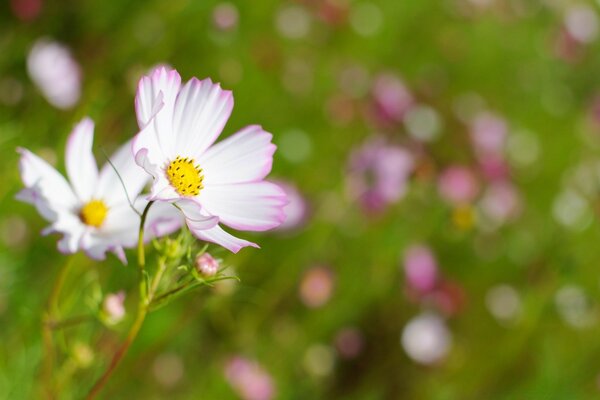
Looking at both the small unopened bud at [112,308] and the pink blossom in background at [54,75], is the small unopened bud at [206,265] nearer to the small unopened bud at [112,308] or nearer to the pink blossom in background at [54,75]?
the small unopened bud at [112,308]

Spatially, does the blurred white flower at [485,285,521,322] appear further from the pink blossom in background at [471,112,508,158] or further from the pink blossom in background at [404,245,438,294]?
the pink blossom in background at [471,112,508,158]

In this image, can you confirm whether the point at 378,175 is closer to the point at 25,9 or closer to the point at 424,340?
the point at 424,340

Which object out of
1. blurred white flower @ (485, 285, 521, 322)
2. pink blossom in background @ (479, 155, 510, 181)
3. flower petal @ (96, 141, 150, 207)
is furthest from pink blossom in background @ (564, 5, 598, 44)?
flower petal @ (96, 141, 150, 207)

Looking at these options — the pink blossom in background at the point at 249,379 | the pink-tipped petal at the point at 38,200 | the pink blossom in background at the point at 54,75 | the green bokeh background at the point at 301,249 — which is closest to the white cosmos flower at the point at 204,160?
the pink-tipped petal at the point at 38,200

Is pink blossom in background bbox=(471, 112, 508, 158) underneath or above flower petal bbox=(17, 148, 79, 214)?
underneath

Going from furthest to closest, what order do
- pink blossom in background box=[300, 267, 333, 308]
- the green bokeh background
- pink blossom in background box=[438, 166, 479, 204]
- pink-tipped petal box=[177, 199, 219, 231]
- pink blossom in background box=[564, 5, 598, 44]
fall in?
pink blossom in background box=[564, 5, 598, 44]
pink blossom in background box=[438, 166, 479, 204]
pink blossom in background box=[300, 267, 333, 308]
the green bokeh background
pink-tipped petal box=[177, 199, 219, 231]

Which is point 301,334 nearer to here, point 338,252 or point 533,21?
point 338,252
